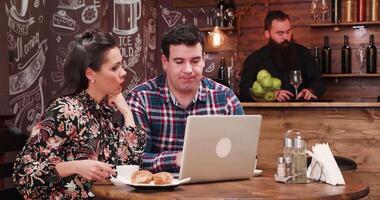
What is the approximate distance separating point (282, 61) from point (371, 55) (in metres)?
1.20

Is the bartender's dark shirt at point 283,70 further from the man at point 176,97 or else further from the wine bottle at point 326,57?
the man at point 176,97

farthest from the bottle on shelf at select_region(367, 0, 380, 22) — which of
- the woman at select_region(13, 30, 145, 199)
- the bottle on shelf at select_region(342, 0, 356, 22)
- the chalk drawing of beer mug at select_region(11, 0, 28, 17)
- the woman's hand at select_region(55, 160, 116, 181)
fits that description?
the woman's hand at select_region(55, 160, 116, 181)

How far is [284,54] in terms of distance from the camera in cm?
591

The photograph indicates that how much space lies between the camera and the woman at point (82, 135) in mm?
2535

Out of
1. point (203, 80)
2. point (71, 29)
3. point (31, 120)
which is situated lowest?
point (31, 120)

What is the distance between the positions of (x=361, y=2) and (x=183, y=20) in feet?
6.62

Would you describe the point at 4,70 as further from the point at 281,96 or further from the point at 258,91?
the point at 281,96

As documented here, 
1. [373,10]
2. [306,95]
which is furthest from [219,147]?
[373,10]

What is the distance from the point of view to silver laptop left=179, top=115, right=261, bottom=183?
7.35 feet

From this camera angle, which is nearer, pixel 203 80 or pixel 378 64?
pixel 203 80

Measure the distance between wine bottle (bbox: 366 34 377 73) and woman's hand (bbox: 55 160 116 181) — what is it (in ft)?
15.6

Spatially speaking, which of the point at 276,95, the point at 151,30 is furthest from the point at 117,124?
the point at 151,30

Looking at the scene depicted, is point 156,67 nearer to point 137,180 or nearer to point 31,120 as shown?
point 31,120

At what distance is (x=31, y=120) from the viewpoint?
5.63 meters
